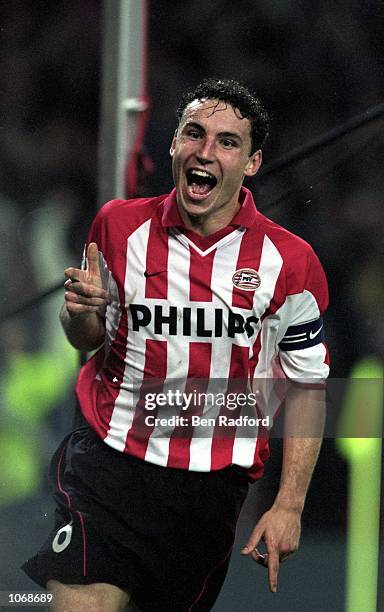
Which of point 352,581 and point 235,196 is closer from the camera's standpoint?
point 235,196

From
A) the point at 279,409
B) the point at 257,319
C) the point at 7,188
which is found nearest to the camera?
the point at 257,319

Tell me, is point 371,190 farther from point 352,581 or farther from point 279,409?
point 352,581

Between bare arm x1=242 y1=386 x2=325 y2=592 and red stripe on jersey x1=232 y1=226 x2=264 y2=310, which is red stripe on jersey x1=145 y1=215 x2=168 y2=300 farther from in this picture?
bare arm x1=242 y1=386 x2=325 y2=592

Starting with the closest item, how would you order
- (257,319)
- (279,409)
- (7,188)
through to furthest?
(257,319) → (279,409) → (7,188)

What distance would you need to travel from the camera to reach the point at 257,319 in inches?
72.7

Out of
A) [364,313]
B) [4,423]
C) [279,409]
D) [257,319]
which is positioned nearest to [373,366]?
[364,313]

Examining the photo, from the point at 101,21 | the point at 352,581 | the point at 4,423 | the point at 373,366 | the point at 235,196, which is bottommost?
the point at 352,581

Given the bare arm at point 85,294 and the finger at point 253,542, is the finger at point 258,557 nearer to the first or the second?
the finger at point 253,542

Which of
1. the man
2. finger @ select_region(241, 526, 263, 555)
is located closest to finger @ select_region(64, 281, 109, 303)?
the man

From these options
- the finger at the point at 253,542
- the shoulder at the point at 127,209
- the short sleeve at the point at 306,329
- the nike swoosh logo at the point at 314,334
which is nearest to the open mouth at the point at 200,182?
the shoulder at the point at 127,209

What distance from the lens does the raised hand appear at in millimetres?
1616

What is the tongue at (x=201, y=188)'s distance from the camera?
1809 millimetres

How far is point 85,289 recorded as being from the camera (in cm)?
161

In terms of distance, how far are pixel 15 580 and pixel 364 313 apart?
0.92 metres
